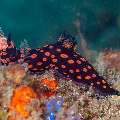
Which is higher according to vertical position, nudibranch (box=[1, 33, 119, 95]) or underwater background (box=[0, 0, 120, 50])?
underwater background (box=[0, 0, 120, 50])

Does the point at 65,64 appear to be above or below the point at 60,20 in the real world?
below

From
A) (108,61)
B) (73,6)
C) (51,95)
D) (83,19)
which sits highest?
(73,6)

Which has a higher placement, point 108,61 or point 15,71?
point 108,61

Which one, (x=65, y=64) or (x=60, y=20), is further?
(x=60, y=20)

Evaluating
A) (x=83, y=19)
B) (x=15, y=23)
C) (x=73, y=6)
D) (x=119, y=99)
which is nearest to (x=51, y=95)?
(x=119, y=99)

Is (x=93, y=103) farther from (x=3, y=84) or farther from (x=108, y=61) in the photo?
(x=108, y=61)
